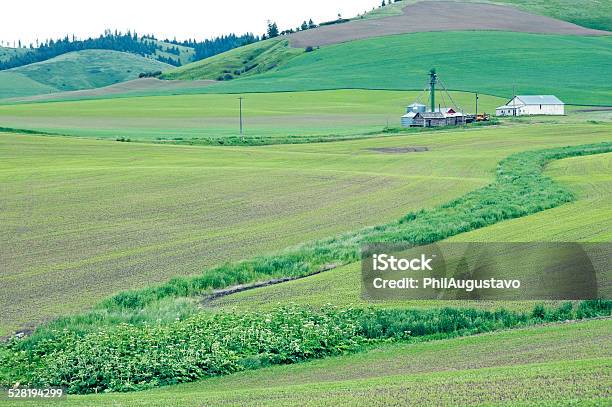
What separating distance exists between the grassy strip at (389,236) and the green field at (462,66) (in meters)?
106

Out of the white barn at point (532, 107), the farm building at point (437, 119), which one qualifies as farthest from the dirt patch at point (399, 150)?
the white barn at point (532, 107)

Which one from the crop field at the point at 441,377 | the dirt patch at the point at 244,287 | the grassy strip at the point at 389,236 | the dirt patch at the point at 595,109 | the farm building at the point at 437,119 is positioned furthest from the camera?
the dirt patch at the point at 595,109

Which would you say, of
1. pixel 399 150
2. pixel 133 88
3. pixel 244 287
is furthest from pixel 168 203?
pixel 133 88

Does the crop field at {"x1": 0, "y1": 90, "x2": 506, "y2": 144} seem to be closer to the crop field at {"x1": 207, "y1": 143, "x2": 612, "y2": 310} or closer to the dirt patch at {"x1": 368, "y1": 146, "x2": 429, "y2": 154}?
the dirt patch at {"x1": 368, "y1": 146, "x2": 429, "y2": 154}

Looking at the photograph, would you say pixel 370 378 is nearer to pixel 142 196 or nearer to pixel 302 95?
pixel 142 196

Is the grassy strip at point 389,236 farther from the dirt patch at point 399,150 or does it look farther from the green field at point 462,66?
the green field at point 462,66

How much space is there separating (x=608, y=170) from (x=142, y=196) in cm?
2848

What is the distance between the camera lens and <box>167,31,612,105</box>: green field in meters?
158

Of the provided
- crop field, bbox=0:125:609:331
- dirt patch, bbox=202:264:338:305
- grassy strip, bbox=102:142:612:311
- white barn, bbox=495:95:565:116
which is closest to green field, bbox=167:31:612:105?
white barn, bbox=495:95:565:116

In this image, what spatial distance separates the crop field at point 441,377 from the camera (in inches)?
539

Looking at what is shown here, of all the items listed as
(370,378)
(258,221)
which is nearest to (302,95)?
(258,221)

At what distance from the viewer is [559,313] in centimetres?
2031


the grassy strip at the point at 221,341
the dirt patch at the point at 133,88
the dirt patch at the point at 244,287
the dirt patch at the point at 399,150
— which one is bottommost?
the dirt patch at the point at 244,287

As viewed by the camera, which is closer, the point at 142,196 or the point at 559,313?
the point at 559,313
